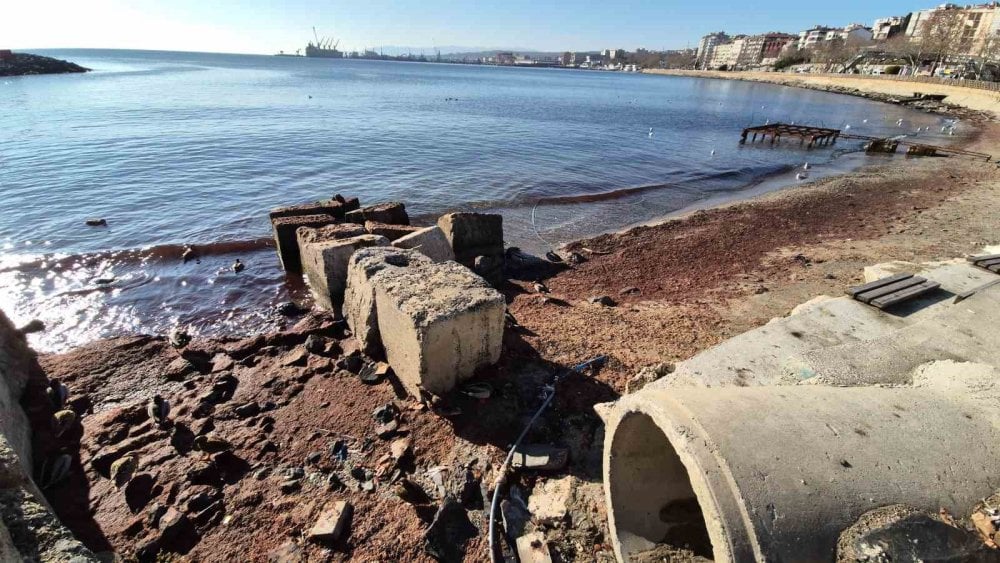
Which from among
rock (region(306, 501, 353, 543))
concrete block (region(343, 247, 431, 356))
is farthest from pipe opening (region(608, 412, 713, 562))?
concrete block (region(343, 247, 431, 356))

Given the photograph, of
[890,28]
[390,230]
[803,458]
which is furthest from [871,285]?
[890,28]

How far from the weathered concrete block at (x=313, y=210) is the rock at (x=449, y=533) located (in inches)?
274

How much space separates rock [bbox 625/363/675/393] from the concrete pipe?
1530mm

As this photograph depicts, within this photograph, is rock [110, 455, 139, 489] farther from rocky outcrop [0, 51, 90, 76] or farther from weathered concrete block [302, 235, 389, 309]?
rocky outcrop [0, 51, 90, 76]

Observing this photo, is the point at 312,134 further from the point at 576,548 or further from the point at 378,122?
the point at 576,548

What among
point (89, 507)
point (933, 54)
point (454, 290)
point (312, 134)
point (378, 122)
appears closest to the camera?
point (89, 507)

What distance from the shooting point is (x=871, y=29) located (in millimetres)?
142250

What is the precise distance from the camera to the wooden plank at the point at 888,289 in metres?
5.23

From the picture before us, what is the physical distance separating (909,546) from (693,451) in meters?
0.95

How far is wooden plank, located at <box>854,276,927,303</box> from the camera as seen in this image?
206 inches

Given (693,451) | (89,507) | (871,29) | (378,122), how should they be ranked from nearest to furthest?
(693,451)
(89,507)
(378,122)
(871,29)

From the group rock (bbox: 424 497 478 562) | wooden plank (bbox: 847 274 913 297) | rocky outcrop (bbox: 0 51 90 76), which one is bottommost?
rock (bbox: 424 497 478 562)

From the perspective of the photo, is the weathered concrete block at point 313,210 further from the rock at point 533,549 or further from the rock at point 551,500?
the rock at point 533,549

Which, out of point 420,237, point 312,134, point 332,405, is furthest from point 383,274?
point 312,134
